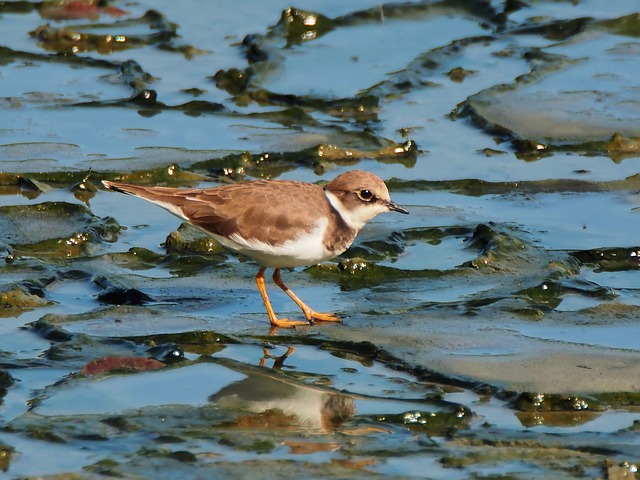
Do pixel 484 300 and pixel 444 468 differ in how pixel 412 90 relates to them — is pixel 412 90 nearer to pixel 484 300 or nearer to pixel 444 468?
pixel 484 300

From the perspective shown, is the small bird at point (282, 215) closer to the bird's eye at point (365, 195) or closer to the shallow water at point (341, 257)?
the bird's eye at point (365, 195)

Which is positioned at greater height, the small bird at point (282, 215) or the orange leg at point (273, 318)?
the small bird at point (282, 215)

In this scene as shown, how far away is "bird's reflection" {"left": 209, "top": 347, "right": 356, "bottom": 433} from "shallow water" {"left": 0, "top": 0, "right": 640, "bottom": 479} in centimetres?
2

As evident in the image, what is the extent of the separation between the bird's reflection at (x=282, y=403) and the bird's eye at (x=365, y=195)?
179 cm

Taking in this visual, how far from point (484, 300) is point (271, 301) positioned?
158 centimetres

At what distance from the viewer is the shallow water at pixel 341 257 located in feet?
19.6

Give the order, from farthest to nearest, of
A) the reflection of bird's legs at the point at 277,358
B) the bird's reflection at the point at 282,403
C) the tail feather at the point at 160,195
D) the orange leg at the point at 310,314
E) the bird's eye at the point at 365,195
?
1. the tail feather at the point at 160,195
2. the bird's eye at the point at 365,195
3. the orange leg at the point at 310,314
4. the reflection of bird's legs at the point at 277,358
5. the bird's reflection at the point at 282,403

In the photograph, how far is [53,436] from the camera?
5.86 metres

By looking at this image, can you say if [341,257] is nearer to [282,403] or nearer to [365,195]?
[365,195]

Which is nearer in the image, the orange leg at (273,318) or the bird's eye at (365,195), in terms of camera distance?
the orange leg at (273,318)

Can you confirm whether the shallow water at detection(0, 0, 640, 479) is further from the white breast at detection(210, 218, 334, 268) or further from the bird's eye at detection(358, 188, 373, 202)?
the bird's eye at detection(358, 188, 373, 202)

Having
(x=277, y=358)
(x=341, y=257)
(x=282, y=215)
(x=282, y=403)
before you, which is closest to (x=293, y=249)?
(x=282, y=215)

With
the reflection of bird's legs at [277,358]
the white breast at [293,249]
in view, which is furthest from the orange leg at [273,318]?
the reflection of bird's legs at [277,358]

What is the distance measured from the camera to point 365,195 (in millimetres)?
8141
